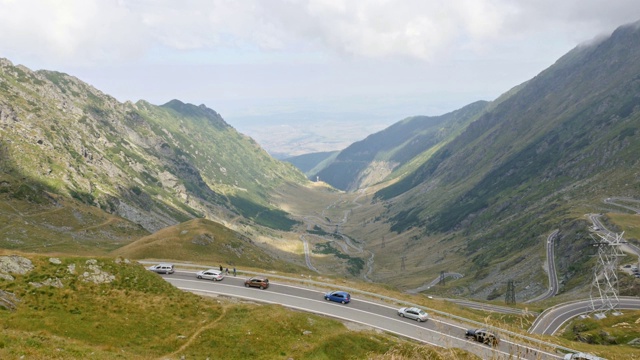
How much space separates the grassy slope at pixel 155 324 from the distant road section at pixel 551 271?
9546cm

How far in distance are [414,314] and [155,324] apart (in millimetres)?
34560

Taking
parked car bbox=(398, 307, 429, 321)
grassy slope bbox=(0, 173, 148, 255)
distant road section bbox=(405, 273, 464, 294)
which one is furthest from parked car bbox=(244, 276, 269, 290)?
distant road section bbox=(405, 273, 464, 294)

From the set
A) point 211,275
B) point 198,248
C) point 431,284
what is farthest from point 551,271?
point 211,275

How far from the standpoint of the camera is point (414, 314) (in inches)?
2292

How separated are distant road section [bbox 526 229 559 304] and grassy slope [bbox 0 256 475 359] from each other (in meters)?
95.5

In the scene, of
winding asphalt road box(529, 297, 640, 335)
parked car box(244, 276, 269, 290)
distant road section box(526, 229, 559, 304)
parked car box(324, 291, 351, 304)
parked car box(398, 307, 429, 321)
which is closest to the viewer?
parked car box(398, 307, 429, 321)

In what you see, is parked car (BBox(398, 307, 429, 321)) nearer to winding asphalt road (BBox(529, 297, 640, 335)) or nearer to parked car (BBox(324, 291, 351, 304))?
parked car (BBox(324, 291, 351, 304))

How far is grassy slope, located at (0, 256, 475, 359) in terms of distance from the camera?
39281 millimetres

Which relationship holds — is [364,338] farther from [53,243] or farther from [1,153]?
[1,153]

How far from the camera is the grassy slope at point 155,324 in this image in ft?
129

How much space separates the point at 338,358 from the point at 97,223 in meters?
117

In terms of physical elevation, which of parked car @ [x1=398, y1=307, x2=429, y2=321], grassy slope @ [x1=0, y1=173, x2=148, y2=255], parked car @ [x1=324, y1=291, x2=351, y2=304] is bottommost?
parked car @ [x1=398, y1=307, x2=429, y2=321]

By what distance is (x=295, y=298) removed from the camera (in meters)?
64.8

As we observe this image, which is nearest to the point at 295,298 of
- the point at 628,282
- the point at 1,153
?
the point at 628,282
